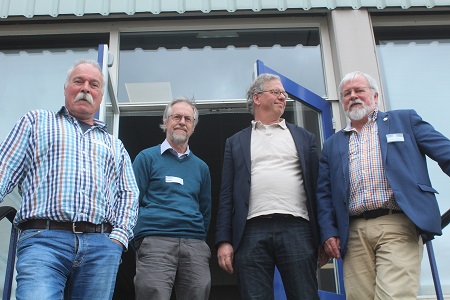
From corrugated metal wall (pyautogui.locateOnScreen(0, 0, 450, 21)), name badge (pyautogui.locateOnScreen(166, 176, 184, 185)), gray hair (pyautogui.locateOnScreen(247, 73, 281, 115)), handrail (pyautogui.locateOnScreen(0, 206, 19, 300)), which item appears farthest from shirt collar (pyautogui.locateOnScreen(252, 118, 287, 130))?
corrugated metal wall (pyautogui.locateOnScreen(0, 0, 450, 21))

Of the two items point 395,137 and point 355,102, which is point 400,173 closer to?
point 395,137

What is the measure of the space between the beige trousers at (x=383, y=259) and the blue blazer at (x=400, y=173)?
2.7 inches

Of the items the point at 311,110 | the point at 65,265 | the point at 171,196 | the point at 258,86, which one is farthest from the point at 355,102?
the point at 65,265

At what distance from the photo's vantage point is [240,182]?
9.54ft

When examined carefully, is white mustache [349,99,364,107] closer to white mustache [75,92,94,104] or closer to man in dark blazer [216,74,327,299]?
man in dark blazer [216,74,327,299]

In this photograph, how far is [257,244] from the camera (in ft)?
8.80

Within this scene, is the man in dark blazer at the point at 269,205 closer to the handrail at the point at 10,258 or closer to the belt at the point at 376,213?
the belt at the point at 376,213

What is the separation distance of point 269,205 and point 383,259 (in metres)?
0.62

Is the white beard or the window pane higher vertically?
the window pane

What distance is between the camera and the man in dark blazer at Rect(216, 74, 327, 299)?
104 inches

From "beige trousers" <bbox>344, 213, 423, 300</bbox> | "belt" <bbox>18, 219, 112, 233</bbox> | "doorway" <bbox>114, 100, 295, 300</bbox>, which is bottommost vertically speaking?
"beige trousers" <bbox>344, 213, 423, 300</bbox>

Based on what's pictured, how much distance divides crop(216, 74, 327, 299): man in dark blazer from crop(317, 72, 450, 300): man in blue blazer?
13 centimetres

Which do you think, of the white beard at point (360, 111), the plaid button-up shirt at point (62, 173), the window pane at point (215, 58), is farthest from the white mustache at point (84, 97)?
the window pane at point (215, 58)

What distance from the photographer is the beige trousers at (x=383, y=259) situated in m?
2.49
